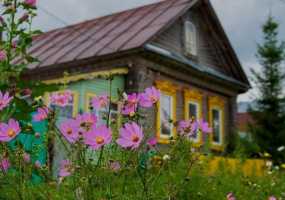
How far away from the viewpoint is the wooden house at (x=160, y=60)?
13148 mm

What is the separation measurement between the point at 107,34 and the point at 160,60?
1856mm

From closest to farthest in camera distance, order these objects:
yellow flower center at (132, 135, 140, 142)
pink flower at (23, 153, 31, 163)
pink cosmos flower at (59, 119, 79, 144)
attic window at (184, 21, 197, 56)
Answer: yellow flower center at (132, 135, 140, 142) → pink cosmos flower at (59, 119, 79, 144) → pink flower at (23, 153, 31, 163) → attic window at (184, 21, 197, 56)

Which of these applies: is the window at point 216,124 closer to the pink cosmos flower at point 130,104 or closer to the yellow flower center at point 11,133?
the pink cosmos flower at point 130,104

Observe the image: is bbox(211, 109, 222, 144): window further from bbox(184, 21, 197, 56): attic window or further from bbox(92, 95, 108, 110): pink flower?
bbox(92, 95, 108, 110): pink flower

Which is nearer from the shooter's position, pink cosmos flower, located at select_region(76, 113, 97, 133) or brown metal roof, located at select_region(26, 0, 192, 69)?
pink cosmos flower, located at select_region(76, 113, 97, 133)

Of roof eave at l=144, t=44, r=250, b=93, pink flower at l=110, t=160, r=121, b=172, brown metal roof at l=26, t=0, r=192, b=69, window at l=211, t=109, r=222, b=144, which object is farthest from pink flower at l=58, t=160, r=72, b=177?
window at l=211, t=109, r=222, b=144

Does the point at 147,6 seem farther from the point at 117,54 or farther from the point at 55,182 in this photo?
the point at 55,182

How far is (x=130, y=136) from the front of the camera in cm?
172

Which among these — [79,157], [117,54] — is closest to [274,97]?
[117,54]

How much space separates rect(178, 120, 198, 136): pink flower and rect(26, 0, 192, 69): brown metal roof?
10.7 m

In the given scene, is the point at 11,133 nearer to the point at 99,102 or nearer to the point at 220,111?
the point at 99,102

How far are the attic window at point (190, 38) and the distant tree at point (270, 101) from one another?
3.24m

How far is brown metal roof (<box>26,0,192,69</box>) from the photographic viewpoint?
13.6 m

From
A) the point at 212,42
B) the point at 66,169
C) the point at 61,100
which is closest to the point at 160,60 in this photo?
the point at 212,42
